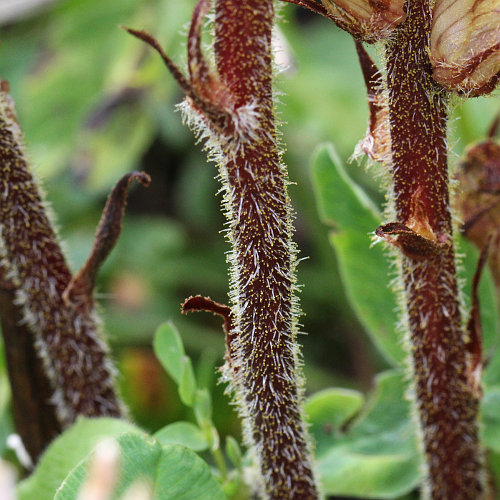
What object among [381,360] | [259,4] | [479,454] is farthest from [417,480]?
[381,360]

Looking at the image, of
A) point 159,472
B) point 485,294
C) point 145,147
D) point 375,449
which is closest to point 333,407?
point 375,449

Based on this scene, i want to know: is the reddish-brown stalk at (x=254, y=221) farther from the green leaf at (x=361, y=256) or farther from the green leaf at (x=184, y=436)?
the green leaf at (x=361, y=256)

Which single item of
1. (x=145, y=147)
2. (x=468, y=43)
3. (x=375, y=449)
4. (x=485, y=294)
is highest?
(x=145, y=147)

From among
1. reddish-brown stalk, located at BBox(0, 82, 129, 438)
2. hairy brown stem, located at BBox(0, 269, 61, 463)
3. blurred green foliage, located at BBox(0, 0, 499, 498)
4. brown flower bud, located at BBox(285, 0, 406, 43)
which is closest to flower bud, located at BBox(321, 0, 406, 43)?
brown flower bud, located at BBox(285, 0, 406, 43)

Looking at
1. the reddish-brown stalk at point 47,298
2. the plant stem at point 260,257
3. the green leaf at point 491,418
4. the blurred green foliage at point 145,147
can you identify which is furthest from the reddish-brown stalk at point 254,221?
the blurred green foliage at point 145,147

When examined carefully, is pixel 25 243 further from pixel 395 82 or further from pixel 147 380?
pixel 147 380

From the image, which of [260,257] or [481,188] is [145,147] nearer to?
[481,188]
